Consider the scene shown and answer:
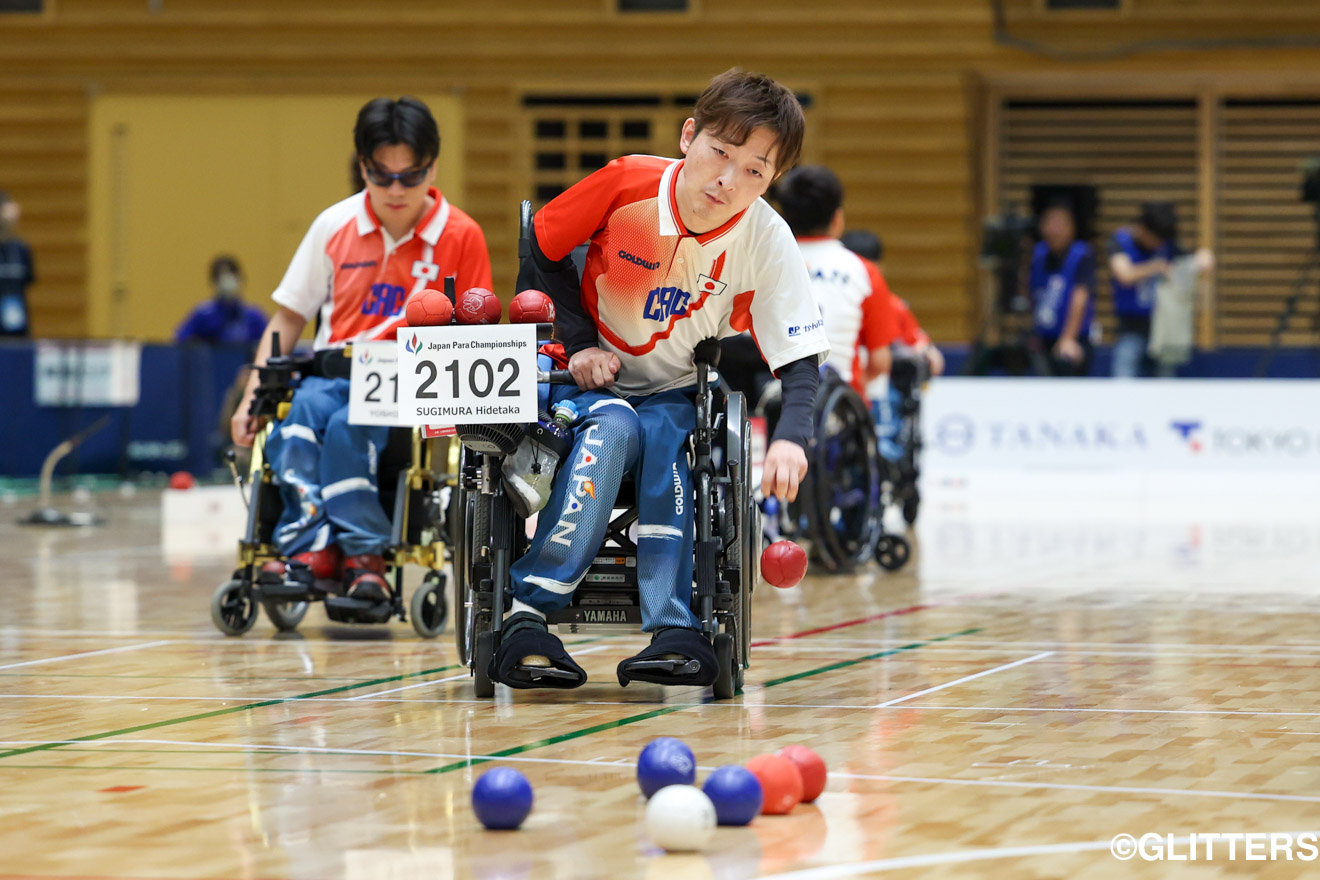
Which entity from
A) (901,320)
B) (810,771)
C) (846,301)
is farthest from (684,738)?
(901,320)

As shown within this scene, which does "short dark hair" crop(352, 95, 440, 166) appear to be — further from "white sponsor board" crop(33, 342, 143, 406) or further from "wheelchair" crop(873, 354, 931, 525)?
"white sponsor board" crop(33, 342, 143, 406)

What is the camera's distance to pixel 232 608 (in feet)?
17.2

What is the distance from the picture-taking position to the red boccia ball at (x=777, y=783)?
2.80 m

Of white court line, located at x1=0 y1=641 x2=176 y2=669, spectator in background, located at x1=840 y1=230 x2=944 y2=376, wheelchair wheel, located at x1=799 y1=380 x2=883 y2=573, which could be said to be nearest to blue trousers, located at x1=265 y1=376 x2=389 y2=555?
white court line, located at x1=0 y1=641 x2=176 y2=669

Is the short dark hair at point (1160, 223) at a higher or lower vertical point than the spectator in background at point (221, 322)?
higher

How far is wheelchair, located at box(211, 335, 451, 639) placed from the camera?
516 cm

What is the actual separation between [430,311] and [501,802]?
1411mm

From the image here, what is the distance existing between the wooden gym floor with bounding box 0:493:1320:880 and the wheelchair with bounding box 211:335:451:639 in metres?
0.11

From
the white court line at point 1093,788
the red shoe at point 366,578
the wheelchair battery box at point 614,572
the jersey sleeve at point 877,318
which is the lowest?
the white court line at point 1093,788

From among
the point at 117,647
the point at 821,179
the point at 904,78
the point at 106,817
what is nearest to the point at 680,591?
the point at 106,817

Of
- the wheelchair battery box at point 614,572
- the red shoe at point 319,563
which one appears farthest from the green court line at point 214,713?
the red shoe at point 319,563

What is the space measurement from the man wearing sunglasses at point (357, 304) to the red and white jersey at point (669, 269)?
1.11 meters

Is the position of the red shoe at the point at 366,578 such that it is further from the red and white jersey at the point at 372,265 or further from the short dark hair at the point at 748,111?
the short dark hair at the point at 748,111

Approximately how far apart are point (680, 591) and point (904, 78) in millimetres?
12250
